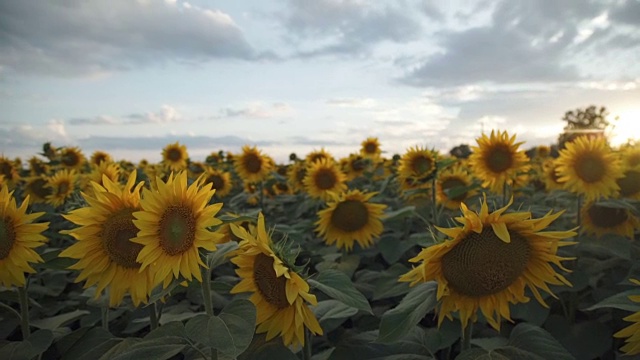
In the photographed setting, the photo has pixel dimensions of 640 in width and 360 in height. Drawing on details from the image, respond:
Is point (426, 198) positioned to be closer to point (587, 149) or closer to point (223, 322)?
point (587, 149)

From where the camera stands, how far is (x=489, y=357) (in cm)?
220

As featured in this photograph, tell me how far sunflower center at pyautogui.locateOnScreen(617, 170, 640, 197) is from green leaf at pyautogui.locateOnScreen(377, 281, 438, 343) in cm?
411

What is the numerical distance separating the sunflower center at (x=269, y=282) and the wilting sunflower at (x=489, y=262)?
1.92ft

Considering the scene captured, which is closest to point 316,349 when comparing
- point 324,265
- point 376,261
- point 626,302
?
point 324,265

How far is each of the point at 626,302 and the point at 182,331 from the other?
207 cm

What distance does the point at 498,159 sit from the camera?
5559 mm

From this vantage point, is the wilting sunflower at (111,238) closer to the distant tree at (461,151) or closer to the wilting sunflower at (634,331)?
the wilting sunflower at (634,331)

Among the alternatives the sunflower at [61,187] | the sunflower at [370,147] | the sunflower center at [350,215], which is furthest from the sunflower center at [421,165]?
the sunflower at [370,147]

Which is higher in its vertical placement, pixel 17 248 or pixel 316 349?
pixel 17 248

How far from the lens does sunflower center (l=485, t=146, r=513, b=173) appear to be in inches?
217

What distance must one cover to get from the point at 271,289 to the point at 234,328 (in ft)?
1.15

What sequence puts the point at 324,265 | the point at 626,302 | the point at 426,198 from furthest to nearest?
1. the point at 426,198
2. the point at 324,265
3. the point at 626,302

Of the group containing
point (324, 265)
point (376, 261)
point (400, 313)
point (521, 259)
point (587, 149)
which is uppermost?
point (587, 149)

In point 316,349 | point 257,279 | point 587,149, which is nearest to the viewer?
point 257,279
